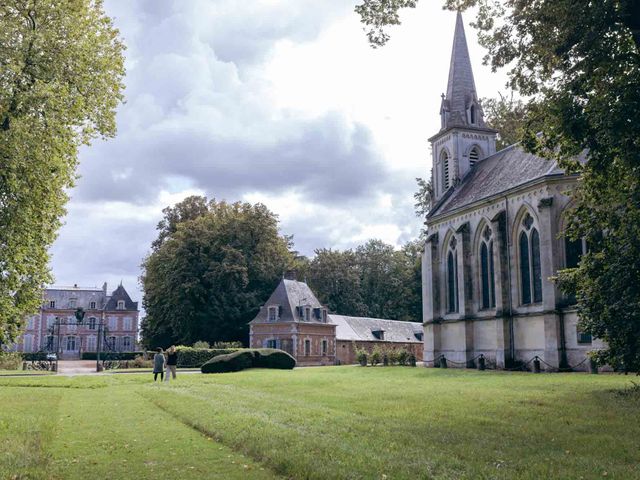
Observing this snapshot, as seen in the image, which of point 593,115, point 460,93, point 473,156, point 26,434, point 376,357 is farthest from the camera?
point 460,93

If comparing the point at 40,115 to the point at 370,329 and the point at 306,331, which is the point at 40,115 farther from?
the point at 370,329

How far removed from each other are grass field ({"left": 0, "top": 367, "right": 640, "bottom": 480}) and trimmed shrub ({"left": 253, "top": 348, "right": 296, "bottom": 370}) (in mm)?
20850

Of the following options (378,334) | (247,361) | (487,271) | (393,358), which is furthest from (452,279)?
(378,334)

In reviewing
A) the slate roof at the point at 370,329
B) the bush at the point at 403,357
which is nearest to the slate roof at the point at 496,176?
the bush at the point at 403,357

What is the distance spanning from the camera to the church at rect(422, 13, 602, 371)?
30922mm

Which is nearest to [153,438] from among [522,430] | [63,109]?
[522,430]

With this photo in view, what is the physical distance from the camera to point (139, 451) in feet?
30.6

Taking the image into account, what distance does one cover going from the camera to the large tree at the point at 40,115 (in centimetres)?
1577

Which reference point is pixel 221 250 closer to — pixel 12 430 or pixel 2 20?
pixel 2 20

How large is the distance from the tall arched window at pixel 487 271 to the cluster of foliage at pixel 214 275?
2499 centimetres

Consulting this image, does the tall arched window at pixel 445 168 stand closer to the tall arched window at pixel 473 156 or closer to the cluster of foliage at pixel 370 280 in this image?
the tall arched window at pixel 473 156

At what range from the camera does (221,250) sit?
56844 mm

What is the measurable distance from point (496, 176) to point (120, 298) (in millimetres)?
68772

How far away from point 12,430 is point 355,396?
882 centimetres
